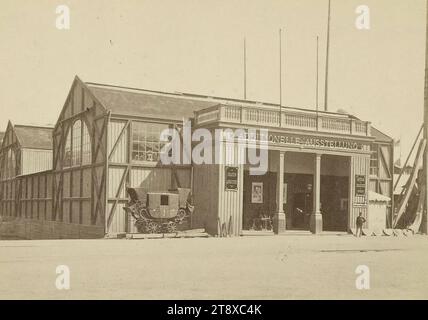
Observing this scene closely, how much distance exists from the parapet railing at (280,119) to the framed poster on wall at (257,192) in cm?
426

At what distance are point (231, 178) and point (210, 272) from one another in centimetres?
1372

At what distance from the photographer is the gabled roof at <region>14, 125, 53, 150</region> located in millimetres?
43312

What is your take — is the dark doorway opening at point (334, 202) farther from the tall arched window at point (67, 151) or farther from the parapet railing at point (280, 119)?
the tall arched window at point (67, 151)

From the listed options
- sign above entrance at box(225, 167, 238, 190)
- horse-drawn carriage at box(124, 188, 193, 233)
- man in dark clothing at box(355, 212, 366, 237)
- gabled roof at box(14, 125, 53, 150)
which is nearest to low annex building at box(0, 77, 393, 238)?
Result: sign above entrance at box(225, 167, 238, 190)

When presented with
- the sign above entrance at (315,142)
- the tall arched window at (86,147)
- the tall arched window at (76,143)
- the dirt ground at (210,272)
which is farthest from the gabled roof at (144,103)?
the dirt ground at (210,272)

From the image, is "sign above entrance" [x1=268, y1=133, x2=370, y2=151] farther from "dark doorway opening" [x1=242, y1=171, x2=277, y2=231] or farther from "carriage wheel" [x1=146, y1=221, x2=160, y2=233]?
"carriage wheel" [x1=146, y1=221, x2=160, y2=233]

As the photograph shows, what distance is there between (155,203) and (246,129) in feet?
16.9

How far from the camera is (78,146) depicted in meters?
32.2

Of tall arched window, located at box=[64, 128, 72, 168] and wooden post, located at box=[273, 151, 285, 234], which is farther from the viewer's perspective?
tall arched window, located at box=[64, 128, 72, 168]

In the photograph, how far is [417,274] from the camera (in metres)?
12.8

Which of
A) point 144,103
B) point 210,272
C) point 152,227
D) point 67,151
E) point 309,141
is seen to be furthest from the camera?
point 67,151

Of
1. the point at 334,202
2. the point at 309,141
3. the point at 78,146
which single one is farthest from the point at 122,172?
the point at 334,202

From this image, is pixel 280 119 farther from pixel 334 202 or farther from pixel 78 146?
pixel 78 146

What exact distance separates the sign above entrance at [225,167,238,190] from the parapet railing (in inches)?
82.2
